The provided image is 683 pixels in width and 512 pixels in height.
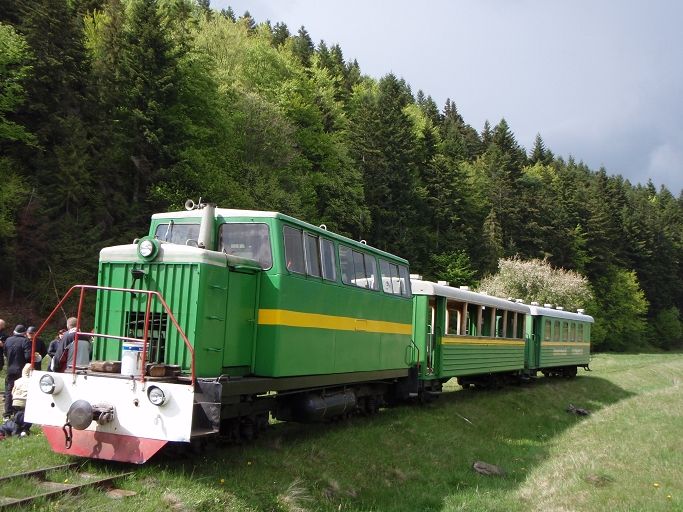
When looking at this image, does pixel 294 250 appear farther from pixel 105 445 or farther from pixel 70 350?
pixel 105 445

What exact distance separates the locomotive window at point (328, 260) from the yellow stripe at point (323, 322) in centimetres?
68

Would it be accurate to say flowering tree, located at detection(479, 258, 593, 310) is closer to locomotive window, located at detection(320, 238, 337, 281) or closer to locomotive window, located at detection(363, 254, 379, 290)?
locomotive window, located at detection(363, 254, 379, 290)

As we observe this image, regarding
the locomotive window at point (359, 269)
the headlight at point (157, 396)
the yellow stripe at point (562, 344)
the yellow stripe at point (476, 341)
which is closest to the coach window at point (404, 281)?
the locomotive window at point (359, 269)

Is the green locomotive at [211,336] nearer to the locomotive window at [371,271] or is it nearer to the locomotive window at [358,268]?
the locomotive window at [358,268]

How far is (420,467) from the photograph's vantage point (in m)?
11.3

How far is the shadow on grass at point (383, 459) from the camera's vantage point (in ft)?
27.1

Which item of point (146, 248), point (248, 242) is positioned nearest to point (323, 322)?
point (248, 242)

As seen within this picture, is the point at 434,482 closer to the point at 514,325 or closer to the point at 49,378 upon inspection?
the point at 49,378

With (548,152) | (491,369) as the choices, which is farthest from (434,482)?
(548,152)

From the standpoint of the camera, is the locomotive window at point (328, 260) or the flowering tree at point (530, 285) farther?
the flowering tree at point (530, 285)

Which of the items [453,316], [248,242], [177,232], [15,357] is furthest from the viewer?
[453,316]

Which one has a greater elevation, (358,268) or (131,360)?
(358,268)

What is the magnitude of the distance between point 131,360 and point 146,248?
156 centimetres

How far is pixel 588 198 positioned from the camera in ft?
251
